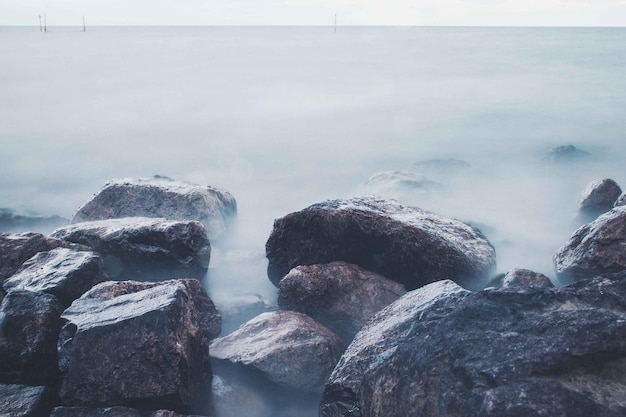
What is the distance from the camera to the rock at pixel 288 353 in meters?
3.45

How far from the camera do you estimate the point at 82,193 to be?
969 centimetres

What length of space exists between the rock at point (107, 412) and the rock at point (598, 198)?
5.78 m

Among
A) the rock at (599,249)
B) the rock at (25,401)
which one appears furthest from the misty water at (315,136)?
the rock at (25,401)

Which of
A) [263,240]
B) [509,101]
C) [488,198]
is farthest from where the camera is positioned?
[509,101]

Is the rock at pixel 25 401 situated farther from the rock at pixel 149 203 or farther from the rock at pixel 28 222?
the rock at pixel 28 222

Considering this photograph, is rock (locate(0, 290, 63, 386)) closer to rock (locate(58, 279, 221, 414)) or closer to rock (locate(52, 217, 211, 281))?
rock (locate(58, 279, 221, 414))

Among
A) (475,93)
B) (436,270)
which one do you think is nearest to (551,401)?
(436,270)

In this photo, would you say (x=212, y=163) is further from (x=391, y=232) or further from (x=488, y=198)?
(x=391, y=232)

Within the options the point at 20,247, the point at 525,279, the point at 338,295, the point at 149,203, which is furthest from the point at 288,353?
the point at 149,203

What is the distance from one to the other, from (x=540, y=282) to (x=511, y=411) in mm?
2514

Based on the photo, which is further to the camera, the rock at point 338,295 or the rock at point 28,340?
the rock at point 338,295

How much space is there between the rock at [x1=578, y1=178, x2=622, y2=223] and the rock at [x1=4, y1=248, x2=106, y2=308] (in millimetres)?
5672

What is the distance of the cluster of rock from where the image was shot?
2.90 m

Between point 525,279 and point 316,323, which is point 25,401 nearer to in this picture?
point 316,323
